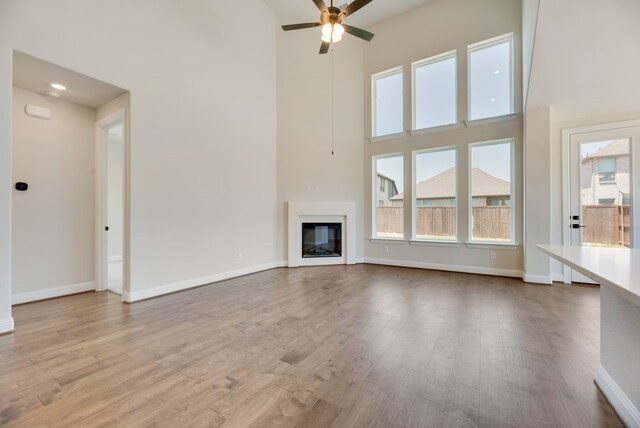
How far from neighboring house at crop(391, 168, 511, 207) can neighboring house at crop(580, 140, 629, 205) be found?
40.0 inches

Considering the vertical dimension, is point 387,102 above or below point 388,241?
above

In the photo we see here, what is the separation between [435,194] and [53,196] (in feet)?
20.4

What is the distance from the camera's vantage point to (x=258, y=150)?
17.2 feet

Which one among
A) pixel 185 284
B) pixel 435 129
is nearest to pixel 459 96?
pixel 435 129

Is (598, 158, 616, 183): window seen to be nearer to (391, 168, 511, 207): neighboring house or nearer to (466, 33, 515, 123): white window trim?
(391, 168, 511, 207): neighboring house

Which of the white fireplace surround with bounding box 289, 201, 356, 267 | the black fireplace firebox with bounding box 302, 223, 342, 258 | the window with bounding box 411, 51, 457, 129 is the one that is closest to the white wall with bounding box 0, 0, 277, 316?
the white fireplace surround with bounding box 289, 201, 356, 267

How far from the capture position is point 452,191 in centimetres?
533

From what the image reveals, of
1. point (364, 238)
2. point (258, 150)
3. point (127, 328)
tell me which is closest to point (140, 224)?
point (127, 328)

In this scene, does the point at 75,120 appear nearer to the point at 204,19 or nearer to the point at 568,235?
the point at 204,19

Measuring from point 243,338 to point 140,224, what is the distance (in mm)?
2162

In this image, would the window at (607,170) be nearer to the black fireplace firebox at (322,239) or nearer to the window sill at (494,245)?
the window sill at (494,245)

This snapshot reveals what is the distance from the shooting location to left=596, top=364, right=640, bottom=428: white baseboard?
4.52ft

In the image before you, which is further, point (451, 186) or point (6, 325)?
point (451, 186)

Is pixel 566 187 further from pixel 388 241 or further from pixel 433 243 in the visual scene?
pixel 388 241
